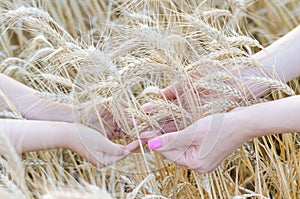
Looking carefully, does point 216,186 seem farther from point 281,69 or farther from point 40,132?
point 40,132

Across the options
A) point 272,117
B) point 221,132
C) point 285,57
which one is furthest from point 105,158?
point 285,57

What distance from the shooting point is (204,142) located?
173cm

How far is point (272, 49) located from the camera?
78.2 inches

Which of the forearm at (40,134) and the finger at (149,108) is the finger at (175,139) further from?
the forearm at (40,134)

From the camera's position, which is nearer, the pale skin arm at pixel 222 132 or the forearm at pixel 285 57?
the pale skin arm at pixel 222 132

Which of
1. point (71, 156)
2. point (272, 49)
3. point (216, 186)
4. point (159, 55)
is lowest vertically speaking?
point (216, 186)

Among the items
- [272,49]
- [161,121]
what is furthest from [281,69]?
[161,121]

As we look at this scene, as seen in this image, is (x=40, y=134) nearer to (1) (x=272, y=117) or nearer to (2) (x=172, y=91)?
(2) (x=172, y=91)

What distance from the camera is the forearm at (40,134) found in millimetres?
1746

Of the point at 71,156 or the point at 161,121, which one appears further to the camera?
the point at 71,156

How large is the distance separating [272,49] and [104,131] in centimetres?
56

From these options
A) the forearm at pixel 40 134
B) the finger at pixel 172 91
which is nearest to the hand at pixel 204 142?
the finger at pixel 172 91

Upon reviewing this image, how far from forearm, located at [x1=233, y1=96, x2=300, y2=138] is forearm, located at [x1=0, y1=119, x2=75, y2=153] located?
0.44m

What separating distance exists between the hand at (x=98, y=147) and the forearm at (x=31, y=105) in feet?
0.69
